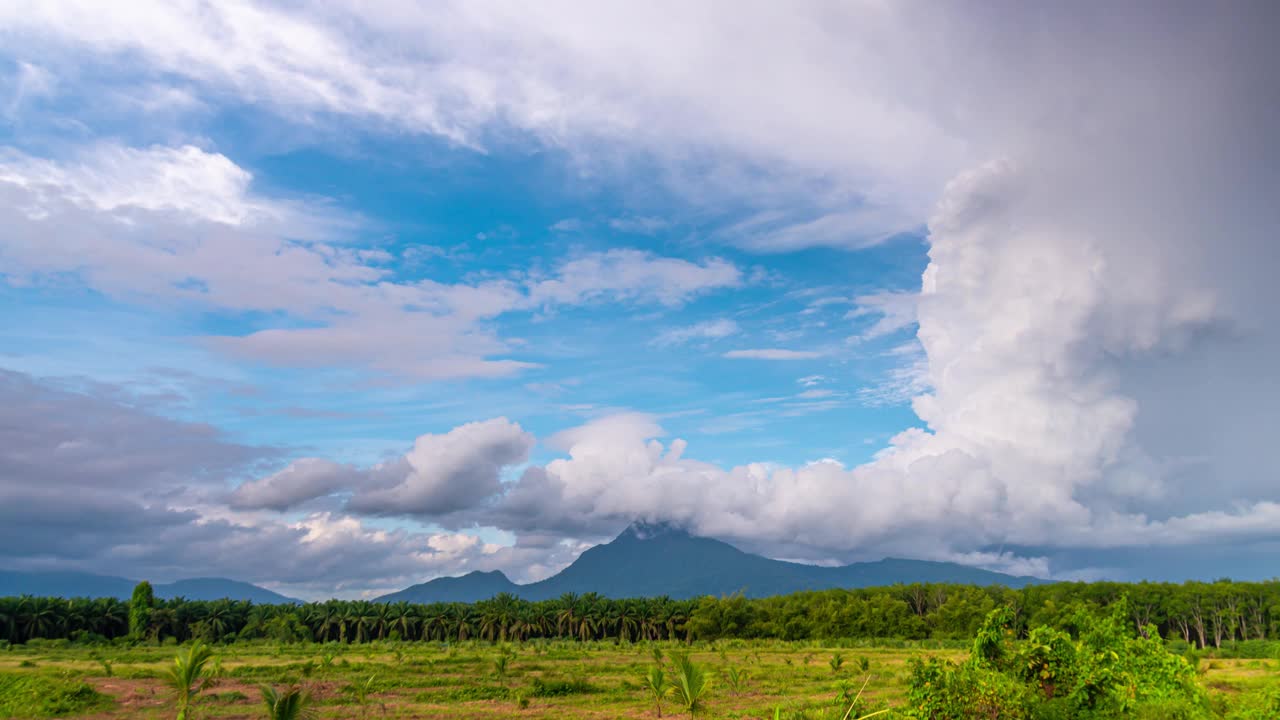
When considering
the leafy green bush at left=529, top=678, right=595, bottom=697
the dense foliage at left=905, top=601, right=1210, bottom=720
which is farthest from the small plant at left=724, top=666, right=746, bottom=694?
the dense foliage at left=905, top=601, right=1210, bottom=720

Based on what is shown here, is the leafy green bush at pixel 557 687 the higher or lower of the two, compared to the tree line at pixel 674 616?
higher

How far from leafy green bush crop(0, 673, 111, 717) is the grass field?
59 millimetres

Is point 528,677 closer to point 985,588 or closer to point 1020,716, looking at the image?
point 1020,716

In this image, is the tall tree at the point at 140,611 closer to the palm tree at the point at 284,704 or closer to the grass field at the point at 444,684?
the grass field at the point at 444,684

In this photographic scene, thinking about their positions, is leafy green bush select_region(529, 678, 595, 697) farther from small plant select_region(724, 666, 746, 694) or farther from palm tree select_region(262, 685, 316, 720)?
palm tree select_region(262, 685, 316, 720)

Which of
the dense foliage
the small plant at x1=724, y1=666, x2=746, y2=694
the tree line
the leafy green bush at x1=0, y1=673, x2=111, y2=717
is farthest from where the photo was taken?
the tree line

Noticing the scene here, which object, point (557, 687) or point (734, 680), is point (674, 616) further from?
point (557, 687)

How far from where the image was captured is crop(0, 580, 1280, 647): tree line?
107 m

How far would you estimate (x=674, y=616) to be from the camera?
126 metres

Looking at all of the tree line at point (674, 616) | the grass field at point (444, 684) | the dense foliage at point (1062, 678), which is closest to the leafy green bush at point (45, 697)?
the grass field at point (444, 684)

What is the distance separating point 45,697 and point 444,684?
2278cm

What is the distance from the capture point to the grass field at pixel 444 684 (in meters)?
42.3

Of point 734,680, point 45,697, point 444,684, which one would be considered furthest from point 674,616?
point 45,697

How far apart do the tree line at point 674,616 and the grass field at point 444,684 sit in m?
31.6
